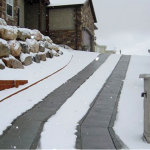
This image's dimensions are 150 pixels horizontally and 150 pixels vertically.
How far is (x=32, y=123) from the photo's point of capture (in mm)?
4512

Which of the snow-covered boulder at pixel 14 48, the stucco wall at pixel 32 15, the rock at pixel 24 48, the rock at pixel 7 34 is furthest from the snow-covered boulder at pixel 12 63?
the stucco wall at pixel 32 15

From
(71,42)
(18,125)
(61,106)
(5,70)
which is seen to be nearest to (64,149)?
(18,125)

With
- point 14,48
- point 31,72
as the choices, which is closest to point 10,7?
point 14,48

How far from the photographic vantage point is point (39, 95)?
22.0ft

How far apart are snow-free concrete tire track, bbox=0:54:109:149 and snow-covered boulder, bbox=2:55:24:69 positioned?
268 cm

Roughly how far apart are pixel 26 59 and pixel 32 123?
6085 mm

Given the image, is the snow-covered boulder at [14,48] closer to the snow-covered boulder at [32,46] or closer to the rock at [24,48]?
the rock at [24,48]

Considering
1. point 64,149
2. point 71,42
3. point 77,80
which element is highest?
point 71,42

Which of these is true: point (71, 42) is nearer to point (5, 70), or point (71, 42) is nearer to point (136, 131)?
point (5, 70)

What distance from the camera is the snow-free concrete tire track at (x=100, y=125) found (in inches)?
144

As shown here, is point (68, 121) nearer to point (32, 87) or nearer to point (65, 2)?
point (32, 87)

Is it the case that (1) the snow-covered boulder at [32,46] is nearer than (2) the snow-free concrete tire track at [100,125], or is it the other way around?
(2) the snow-free concrete tire track at [100,125]

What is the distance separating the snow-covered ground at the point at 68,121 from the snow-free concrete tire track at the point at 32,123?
0.14m

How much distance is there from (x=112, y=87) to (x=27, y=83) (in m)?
3.05
